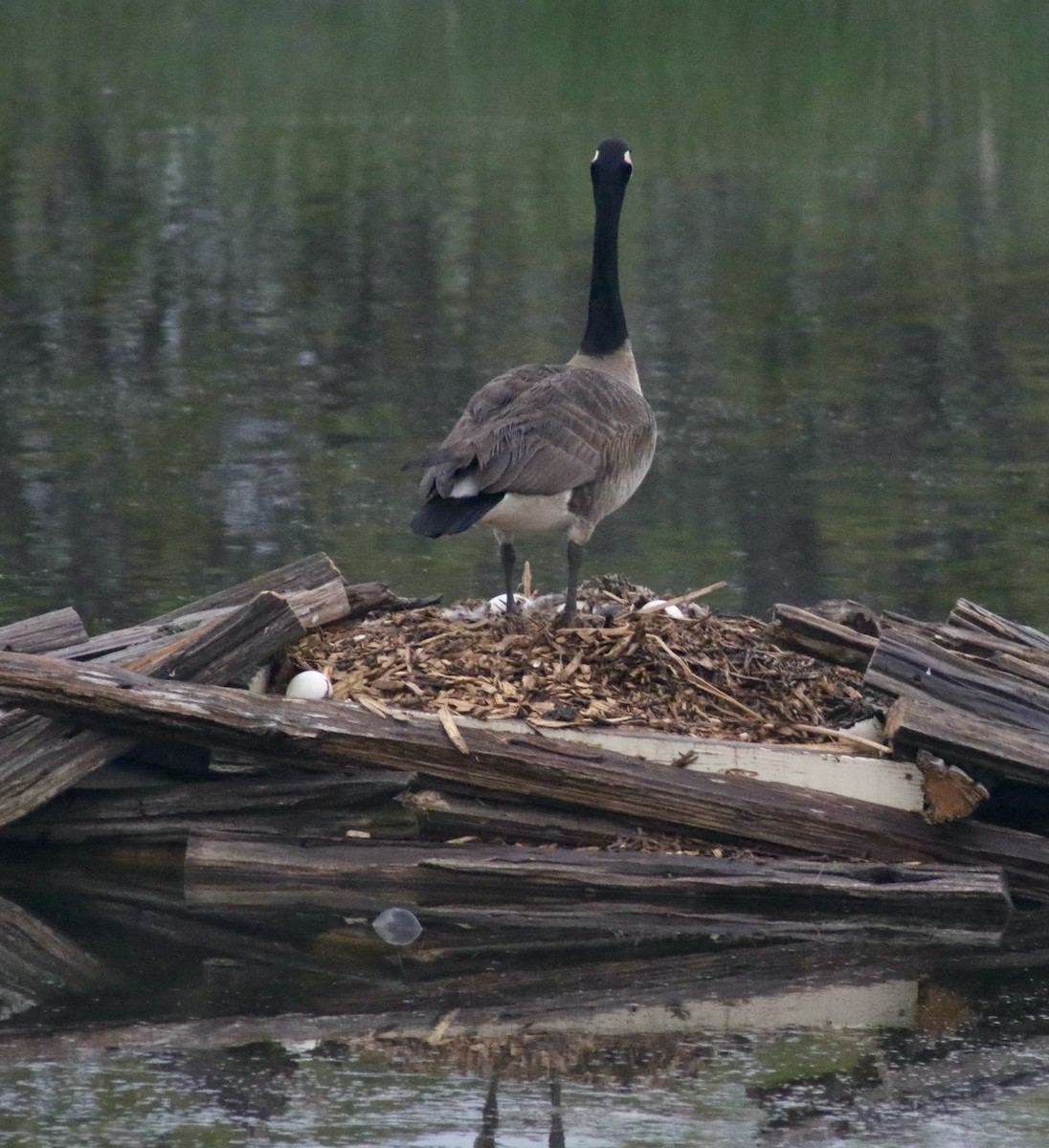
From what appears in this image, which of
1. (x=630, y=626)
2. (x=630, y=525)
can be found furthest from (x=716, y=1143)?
(x=630, y=525)

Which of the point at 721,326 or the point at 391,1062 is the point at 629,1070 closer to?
→ the point at 391,1062

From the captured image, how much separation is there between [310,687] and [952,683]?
2.12 metres

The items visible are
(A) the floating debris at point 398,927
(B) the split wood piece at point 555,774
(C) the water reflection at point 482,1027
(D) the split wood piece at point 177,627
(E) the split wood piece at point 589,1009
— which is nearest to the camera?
(C) the water reflection at point 482,1027

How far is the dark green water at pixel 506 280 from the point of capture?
11.9 meters

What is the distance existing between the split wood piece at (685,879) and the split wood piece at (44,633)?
58.7 inches

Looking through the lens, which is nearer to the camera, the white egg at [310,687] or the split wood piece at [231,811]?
the split wood piece at [231,811]

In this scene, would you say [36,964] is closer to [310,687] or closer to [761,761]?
[310,687]

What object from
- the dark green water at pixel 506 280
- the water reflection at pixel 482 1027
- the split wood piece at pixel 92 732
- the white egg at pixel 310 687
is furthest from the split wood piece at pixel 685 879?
the dark green water at pixel 506 280

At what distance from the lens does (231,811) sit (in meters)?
6.87

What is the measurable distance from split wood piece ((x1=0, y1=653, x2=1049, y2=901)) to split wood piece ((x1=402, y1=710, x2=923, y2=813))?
64mm

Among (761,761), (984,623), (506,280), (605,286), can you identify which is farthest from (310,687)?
(506,280)

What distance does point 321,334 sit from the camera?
60.4 ft

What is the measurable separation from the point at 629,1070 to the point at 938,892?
152cm

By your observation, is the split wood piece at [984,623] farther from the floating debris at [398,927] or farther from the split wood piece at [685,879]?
the floating debris at [398,927]
